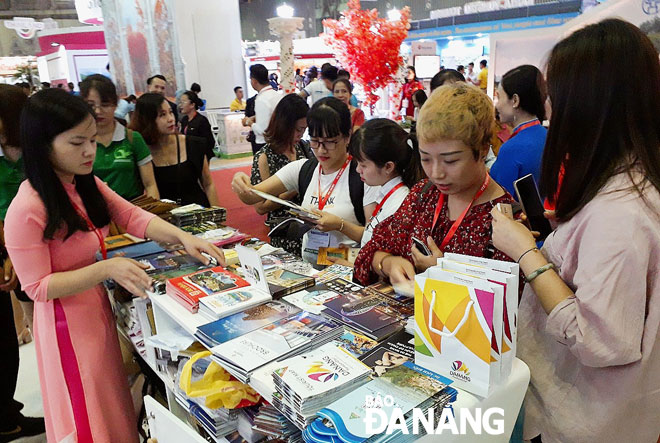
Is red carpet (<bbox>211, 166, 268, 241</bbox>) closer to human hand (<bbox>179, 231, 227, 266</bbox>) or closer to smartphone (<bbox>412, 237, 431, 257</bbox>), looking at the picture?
human hand (<bbox>179, 231, 227, 266</bbox>)

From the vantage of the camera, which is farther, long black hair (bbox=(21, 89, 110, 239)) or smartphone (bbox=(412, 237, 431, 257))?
long black hair (bbox=(21, 89, 110, 239))

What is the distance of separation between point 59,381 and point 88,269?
476mm

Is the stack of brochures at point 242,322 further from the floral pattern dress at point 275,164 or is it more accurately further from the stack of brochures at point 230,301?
the floral pattern dress at point 275,164

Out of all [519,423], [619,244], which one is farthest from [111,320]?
[619,244]

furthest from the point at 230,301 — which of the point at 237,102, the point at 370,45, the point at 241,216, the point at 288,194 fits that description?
the point at 237,102

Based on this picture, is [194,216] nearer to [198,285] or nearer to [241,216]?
[198,285]

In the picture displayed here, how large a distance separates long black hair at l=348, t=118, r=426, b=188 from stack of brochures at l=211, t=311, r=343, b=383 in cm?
93

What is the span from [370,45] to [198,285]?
302 inches

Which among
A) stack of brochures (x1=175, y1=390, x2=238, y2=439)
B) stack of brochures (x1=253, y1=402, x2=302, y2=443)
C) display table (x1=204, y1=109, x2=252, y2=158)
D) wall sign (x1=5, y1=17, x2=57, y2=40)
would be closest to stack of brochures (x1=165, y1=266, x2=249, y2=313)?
stack of brochures (x1=175, y1=390, x2=238, y2=439)

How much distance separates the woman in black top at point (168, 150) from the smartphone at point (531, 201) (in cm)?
248

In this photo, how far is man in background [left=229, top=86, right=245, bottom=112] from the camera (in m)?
10.8

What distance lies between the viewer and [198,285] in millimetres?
1629

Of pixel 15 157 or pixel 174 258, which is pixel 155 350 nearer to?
pixel 174 258

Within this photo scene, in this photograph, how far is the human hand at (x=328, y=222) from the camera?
2123 millimetres
